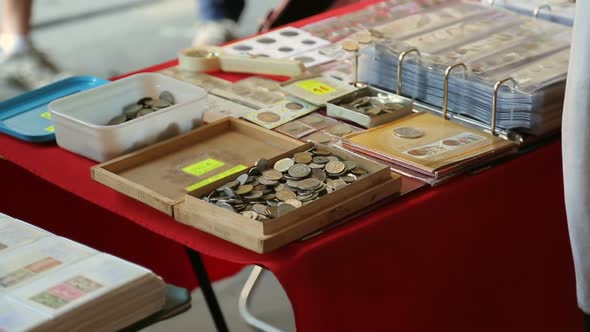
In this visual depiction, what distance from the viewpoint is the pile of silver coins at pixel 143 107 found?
4.81ft

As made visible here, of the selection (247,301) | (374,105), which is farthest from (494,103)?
(247,301)

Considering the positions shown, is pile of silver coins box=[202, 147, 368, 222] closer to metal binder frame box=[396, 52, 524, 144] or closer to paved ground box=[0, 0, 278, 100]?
metal binder frame box=[396, 52, 524, 144]

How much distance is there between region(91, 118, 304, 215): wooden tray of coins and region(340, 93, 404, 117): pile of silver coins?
0.49ft

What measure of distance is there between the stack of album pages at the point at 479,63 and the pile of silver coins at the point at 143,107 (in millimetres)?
335

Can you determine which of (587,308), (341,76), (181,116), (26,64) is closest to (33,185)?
(181,116)

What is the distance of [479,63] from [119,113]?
0.58m

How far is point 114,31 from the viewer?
399 centimetres

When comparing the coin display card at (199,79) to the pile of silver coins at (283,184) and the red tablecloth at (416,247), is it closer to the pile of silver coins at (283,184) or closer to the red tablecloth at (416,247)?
the red tablecloth at (416,247)

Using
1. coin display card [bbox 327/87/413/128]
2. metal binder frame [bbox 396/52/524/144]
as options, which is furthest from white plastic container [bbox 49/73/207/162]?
metal binder frame [bbox 396/52/524/144]

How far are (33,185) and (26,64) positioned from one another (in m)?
1.78

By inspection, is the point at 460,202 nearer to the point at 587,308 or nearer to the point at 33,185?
the point at 587,308

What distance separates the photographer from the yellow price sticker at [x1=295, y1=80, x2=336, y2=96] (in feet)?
5.26

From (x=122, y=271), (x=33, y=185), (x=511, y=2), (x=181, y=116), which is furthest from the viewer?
(x=511, y=2)

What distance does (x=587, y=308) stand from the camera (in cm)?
130
